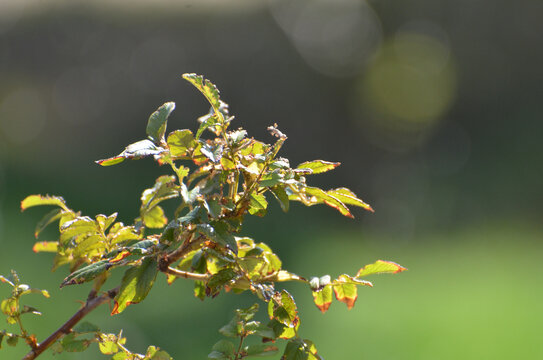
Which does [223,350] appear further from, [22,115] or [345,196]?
[22,115]

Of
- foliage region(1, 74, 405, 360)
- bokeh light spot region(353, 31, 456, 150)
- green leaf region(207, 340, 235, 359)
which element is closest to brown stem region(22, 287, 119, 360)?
foliage region(1, 74, 405, 360)

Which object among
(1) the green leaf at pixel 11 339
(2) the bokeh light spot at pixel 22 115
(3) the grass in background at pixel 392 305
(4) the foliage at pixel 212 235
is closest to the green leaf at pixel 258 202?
(4) the foliage at pixel 212 235

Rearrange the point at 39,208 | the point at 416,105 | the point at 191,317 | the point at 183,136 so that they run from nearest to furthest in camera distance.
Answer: the point at 183,136
the point at 191,317
the point at 39,208
the point at 416,105

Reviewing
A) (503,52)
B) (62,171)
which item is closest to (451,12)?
(503,52)

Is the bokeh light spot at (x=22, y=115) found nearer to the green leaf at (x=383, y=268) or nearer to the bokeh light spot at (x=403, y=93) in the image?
the bokeh light spot at (x=403, y=93)

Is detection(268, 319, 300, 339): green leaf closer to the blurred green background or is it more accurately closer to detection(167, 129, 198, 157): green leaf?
detection(167, 129, 198, 157): green leaf

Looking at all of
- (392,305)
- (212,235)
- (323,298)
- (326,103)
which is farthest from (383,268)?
(326,103)

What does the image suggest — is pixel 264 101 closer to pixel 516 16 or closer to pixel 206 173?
pixel 516 16
